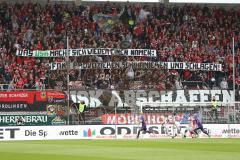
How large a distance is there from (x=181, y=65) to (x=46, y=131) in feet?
49.3

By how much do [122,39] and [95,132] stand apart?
14420 millimetres

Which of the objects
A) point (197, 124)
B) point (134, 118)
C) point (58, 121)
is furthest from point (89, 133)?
point (197, 124)

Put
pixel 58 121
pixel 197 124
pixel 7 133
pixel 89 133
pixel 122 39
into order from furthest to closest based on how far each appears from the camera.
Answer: pixel 122 39
pixel 58 121
pixel 89 133
pixel 7 133
pixel 197 124

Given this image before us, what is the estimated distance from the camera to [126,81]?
4906 centimetres

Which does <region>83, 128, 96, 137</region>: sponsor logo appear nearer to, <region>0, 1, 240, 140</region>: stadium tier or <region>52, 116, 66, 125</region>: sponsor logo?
<region>0, 1, 240, 140</region>: stadium tier

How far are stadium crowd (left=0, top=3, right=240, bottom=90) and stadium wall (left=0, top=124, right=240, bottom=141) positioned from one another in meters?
5.00

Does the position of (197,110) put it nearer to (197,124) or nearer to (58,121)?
(197,124)

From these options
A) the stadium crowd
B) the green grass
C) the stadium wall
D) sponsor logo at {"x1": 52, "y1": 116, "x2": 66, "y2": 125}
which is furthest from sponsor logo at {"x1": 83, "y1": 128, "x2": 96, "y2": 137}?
the green grass

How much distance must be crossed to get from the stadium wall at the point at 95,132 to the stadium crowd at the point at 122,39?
16.4 feet

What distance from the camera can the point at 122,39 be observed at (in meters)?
54.8

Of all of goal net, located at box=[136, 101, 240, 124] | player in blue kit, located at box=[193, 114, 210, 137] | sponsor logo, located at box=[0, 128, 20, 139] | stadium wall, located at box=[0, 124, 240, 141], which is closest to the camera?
player in blue kit, located at box=[193, 114, 210, 137]

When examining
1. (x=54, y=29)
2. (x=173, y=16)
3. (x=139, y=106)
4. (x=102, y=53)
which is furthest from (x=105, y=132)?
(x=173, y=16)

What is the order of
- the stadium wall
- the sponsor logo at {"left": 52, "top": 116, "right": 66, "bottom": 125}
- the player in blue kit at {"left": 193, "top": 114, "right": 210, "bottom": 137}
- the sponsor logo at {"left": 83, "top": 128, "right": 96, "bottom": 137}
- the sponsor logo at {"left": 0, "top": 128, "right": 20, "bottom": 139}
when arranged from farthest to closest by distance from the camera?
the sponsor logo at {"left": 52, "top": 116, "right": 66, "bottom": 125} → the sponsor logo at {"left": 83, "top": 128, "right": 96, "bottom": 137} → the stadium wall → the sponsor logo at {"left": 0, "top": 128, "right": 20, "bottom": 139} → the player in blue kit at {"left": 193, "top": 114, "right": 210, "bottom": 137}

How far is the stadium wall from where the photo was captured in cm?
4091
